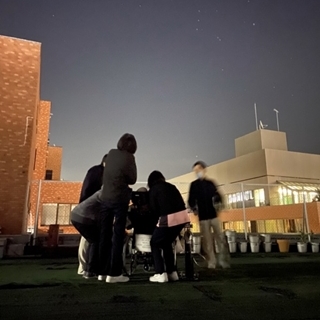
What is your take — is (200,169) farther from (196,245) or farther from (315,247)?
(315,247)

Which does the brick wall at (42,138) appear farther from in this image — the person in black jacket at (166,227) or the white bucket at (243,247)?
the person in black jacket at (166,227)

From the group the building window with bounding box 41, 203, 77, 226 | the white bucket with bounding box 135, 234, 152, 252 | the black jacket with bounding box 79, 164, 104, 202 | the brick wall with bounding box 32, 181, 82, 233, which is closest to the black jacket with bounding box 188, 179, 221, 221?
the white bucket with bounding box 135, 234, 152, 252

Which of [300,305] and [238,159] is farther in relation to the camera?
[238,159]

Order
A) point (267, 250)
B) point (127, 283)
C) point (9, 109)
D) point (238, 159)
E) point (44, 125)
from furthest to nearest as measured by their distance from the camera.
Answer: point (238, 159) < point (44, 125) < point (9, 109) < point (267, 250) < point (127, 283)

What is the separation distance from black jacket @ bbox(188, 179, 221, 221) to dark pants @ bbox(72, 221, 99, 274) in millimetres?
1646

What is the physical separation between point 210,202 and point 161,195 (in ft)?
4.31

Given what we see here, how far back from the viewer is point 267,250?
24.9 feet

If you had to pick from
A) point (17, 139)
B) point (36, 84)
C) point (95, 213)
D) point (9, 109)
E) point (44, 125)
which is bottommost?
point (95, 213)

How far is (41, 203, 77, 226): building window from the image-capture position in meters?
12.5

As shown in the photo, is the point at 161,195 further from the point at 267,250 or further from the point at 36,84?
the point at 36,84

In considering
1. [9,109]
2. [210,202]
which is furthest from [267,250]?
[9,109]

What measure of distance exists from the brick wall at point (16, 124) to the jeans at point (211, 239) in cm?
543

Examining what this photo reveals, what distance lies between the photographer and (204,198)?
4.36 meters

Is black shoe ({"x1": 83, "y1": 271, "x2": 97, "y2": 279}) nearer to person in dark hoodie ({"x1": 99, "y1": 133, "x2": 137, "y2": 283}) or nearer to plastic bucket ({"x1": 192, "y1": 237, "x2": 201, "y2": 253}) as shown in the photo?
person in dark hoodie ({"x1": 99, "y1": 133, "x2": 137, "y2": 283})
